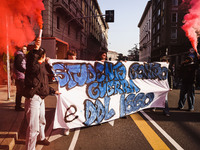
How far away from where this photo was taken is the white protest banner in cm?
350

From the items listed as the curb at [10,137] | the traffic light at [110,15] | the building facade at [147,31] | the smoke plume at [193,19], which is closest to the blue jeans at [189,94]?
the smoke plume at [193,19]

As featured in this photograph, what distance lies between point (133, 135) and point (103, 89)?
131 centimetres

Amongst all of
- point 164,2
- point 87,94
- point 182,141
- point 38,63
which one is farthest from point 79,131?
point 164,2

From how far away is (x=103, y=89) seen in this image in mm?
4121

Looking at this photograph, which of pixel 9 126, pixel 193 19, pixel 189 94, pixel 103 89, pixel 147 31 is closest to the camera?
pixel 9 126

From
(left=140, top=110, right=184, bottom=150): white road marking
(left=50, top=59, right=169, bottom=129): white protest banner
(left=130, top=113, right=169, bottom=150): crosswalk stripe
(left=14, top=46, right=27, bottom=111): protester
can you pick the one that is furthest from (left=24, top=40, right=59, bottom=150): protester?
(left=140, top=110, right=184, bottom=150): white road marking

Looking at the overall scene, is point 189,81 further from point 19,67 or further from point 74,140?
point 19,67

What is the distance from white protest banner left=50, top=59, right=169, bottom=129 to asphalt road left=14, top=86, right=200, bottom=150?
0.25 m

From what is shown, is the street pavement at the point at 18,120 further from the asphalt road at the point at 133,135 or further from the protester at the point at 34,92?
the protester at the point at 34,92

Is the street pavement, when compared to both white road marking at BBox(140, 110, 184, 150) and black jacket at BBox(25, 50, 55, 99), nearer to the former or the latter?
white road marking at BBox(140, 110, 184, 150)

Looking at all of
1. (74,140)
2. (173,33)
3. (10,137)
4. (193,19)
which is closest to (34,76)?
(10,137)

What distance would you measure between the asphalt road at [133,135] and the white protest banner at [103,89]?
0.81 ft

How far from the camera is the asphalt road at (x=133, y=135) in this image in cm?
299

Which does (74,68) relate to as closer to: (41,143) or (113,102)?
(113,102)
